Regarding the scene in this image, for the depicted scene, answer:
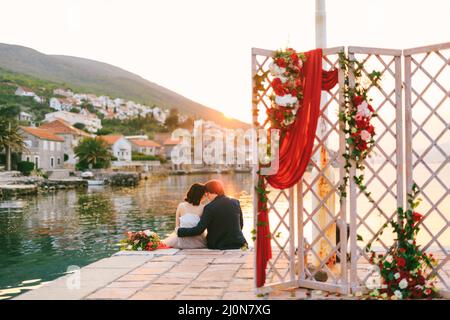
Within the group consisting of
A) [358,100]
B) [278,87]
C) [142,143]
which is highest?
[142,143]

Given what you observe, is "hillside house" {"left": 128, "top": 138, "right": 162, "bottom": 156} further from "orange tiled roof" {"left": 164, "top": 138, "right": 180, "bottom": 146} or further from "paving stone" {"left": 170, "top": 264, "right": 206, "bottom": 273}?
"paving stone" {"left": 170, "top": 264, "right": 206, "bottom": 273}

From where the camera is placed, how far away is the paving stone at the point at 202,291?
464cm

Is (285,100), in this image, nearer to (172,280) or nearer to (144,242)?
(172,280)

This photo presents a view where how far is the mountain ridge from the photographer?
14688cm

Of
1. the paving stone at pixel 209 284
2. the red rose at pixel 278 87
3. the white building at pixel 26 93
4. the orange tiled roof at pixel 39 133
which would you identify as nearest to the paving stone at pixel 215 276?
the paving stone at pixel 209 284

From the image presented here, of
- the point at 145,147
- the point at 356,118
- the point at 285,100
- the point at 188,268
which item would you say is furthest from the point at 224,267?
the point at 145,147

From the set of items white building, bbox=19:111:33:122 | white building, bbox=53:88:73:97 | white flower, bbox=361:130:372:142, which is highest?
white building, bbox=53:88:73:97

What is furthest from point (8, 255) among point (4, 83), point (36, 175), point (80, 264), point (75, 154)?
point (4, 83)

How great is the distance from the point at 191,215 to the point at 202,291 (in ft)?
6.61

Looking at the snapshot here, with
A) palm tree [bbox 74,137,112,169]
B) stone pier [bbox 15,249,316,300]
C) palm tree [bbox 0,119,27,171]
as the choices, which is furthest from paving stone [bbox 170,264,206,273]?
palm tree [bbox 74,137,112,169]

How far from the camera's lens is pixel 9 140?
56.1 metres

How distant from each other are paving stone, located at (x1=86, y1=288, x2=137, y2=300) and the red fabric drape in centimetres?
117

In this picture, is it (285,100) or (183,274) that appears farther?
(183,274)

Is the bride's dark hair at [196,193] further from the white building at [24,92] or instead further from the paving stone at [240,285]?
the white building at [24,92]
